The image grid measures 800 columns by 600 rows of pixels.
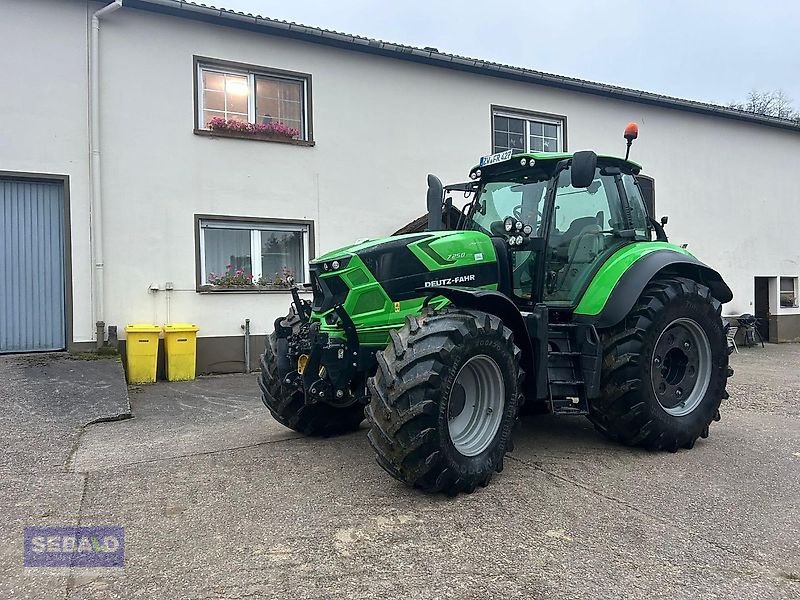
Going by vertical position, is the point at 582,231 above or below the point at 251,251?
below

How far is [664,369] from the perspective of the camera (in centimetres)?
527

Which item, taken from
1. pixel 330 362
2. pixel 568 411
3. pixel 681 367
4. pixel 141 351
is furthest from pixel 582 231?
pixel 141 351

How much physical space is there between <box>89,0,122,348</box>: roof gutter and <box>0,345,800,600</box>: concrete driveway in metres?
3.23

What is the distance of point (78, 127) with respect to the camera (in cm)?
864

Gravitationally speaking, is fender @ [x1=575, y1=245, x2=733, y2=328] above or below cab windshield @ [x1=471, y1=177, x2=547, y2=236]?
below

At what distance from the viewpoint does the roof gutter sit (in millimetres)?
8633

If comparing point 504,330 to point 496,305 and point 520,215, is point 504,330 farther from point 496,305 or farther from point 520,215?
point 520,215

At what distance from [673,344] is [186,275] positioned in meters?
6.76

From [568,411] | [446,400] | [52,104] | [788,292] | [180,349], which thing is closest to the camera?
[446,400]

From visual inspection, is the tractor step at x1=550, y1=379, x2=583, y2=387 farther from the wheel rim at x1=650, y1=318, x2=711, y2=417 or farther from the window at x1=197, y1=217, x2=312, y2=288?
the window at x1=197, y1=217, x2=312, y2=288

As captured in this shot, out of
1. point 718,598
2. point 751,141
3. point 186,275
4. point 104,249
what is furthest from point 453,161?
point 718,598

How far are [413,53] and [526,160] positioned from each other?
20.6 feet

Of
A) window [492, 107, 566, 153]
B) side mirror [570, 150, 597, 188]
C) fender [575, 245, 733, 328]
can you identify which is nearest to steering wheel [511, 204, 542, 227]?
side mirror [570, 150, 597, 188]

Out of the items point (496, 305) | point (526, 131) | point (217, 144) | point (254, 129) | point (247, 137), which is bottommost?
point (496, 305)
